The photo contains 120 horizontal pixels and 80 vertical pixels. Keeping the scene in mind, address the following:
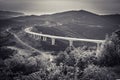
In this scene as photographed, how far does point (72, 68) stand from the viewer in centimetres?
3142

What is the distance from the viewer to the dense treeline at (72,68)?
28.1 metres

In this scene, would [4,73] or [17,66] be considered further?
[17,66]

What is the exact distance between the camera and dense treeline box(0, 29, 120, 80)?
92.3 feet

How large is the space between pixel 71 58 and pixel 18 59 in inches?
382

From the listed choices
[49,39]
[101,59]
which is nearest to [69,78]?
[101,59]

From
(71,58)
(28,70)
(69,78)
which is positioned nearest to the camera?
(69,78)

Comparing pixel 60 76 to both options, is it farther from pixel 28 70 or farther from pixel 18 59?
pixel 18 59

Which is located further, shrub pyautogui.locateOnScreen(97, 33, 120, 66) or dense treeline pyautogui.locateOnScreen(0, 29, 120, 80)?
shrub pyautogui.locateOnScreen(97, 33, 120, 66)

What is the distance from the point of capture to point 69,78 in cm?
2755

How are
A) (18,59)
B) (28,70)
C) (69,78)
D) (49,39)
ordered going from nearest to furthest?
(69,78) < (28,70) < (18,59) < (49,39)

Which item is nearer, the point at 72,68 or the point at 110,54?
the point at 72,68

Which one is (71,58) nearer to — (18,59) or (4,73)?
(18,59)

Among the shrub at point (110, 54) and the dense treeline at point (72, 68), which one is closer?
the dense treeline at point (72, 68)

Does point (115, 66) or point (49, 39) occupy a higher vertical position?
point (115, 66)
